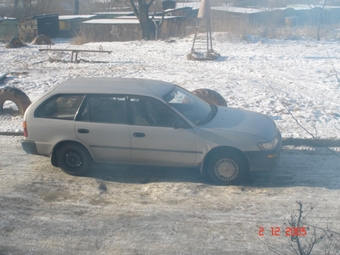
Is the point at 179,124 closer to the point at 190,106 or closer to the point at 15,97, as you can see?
the point at 190,106

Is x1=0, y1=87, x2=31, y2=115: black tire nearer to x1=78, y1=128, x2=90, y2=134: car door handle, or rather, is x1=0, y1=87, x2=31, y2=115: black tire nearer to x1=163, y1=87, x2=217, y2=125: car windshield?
x1=78, y1=128, x2=90, y2=134: car door handle

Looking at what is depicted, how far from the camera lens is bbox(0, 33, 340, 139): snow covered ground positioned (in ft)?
34.2

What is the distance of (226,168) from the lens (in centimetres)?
668

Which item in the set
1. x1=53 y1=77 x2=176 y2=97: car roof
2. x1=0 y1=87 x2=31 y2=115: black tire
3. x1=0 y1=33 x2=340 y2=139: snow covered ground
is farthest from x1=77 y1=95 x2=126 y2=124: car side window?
x1=0 y1=87 x2=31 y2=115: black tire

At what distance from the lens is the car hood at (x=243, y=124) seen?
6727 mm

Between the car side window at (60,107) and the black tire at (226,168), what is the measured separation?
2392mm

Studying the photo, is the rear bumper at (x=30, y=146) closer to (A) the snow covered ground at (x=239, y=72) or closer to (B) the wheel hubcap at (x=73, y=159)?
(B) the wheel hubcap at (x=73, y=159)

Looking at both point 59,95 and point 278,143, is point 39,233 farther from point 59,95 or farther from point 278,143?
point 278,143

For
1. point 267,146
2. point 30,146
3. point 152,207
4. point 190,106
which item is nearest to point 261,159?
point 267,146

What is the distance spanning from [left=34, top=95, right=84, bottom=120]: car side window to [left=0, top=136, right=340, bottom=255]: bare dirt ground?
989mm

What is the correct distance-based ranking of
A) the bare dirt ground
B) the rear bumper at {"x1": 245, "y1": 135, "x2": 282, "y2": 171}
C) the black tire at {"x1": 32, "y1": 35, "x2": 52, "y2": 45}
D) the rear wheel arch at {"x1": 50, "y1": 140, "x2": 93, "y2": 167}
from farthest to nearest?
the black tire at {"x1": 32, "y1": 35, "x2": 52, "y2": 45} → the rear wheel arch at {"x1": 50, "y1": 140, "x2": 93, "y2": 167} → the rear bumper at {"x1": 245, "y1": 135, "x2": 282, "y2": 171} → the bare dirt ground

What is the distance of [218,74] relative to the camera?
51.1 feet

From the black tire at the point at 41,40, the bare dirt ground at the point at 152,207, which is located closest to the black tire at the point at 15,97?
the bare dirt ground at the point at 152,207

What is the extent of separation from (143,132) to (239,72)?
31.9 feet
